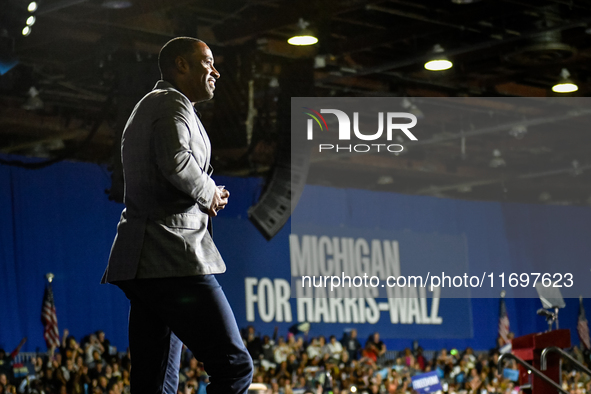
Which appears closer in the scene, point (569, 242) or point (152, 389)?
point (152, 389)

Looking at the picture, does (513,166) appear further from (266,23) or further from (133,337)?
(133,337)

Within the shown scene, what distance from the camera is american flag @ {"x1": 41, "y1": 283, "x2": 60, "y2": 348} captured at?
1203 centimetres

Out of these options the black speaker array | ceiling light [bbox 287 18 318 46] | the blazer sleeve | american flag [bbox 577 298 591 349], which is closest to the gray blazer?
the blazer sleeve

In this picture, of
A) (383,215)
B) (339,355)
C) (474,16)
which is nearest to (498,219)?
(383,215)

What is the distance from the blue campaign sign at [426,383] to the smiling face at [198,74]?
9757 mm

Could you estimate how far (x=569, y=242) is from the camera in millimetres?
19688

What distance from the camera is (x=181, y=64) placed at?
77.8 inches

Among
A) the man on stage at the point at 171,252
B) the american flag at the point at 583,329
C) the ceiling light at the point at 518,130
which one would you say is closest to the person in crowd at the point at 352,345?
the ceiling light at the point at 518,130

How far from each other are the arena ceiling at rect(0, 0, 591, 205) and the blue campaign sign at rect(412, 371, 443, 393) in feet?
12.3

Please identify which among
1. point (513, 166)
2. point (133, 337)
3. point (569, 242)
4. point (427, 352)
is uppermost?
point (513, 166)

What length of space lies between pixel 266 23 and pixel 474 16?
2.27 metres

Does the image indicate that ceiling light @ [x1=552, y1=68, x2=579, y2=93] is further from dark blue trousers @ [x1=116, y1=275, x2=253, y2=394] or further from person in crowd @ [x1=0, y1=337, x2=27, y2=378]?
dark blue trousers @ [x1=116, y1=275, x2=253, y2=394]

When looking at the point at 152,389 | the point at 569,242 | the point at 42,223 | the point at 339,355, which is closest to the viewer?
the point at 152,389

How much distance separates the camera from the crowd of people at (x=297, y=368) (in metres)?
10.9
